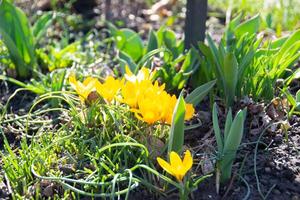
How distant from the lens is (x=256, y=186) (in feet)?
7.32

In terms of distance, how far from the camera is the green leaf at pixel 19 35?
314 cm

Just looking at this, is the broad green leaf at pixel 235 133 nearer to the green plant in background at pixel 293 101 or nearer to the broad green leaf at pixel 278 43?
the green plant in background at pixel 293 101

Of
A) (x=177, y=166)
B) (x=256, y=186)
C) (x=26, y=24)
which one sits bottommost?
(x=256, y=186)

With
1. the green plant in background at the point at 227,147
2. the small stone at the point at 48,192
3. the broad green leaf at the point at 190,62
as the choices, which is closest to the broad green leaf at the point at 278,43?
the broad green leaf at the point at 190,62

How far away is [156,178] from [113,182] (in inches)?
8.5

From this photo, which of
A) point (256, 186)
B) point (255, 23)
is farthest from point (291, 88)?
point (256, 186)

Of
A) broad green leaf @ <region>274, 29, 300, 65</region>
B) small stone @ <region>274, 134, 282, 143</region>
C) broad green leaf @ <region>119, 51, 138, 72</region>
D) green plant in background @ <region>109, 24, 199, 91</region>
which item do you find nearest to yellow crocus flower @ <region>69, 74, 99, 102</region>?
green plant in background @ <region>109, 24, 199, 91</region>

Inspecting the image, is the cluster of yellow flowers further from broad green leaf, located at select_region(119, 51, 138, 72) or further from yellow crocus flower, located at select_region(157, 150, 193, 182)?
broad green leaf, located at select_region(119, 51, 138, 72)

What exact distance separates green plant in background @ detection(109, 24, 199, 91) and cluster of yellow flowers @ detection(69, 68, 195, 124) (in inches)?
12.5

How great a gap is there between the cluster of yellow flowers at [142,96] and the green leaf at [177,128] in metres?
0.06

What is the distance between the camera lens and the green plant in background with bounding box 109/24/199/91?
9.31 ft

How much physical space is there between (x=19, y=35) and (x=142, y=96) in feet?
3.70

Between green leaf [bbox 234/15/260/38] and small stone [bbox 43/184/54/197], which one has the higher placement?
green leaf [bbox 234/15/260/38]

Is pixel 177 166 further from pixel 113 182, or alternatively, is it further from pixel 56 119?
pixel 56 119
